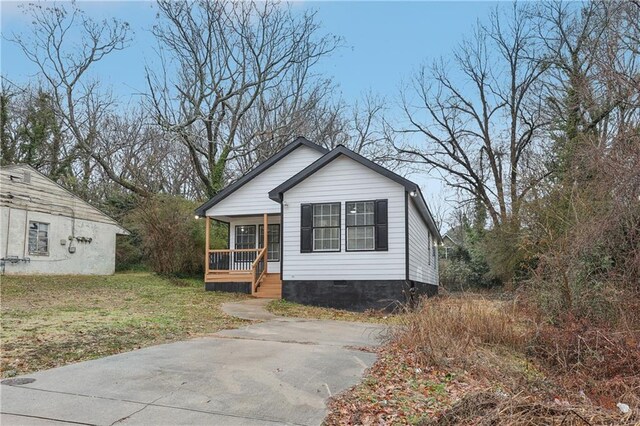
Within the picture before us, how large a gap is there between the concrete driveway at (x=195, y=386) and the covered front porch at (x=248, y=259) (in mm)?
9021

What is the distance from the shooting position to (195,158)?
82.6ft

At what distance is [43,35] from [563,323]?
28.0 metres

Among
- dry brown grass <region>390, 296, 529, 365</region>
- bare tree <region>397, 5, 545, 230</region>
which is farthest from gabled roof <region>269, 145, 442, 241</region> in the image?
bare tree <region>397, 5, 545, 230</region>

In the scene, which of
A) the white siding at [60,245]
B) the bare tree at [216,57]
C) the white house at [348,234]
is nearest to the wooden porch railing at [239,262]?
the white house at [348,234]

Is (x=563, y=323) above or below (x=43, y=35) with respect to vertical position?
below

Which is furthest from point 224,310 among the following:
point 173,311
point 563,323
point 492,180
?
point 492,180

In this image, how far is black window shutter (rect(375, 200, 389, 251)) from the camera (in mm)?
13258

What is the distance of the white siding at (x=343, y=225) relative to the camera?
13.2 m

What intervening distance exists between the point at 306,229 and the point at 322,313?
277 centimetres

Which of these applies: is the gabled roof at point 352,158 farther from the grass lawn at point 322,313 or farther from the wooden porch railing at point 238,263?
the grass lawn at point 322,313

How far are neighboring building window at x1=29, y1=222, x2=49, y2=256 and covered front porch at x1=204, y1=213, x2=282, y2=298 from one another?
6.73m

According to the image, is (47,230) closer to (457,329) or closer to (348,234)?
(348,234)

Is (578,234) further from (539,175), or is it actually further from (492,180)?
(492,180)

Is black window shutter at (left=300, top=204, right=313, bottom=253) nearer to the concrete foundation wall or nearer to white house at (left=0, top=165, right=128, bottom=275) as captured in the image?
the concrete foundation wall
